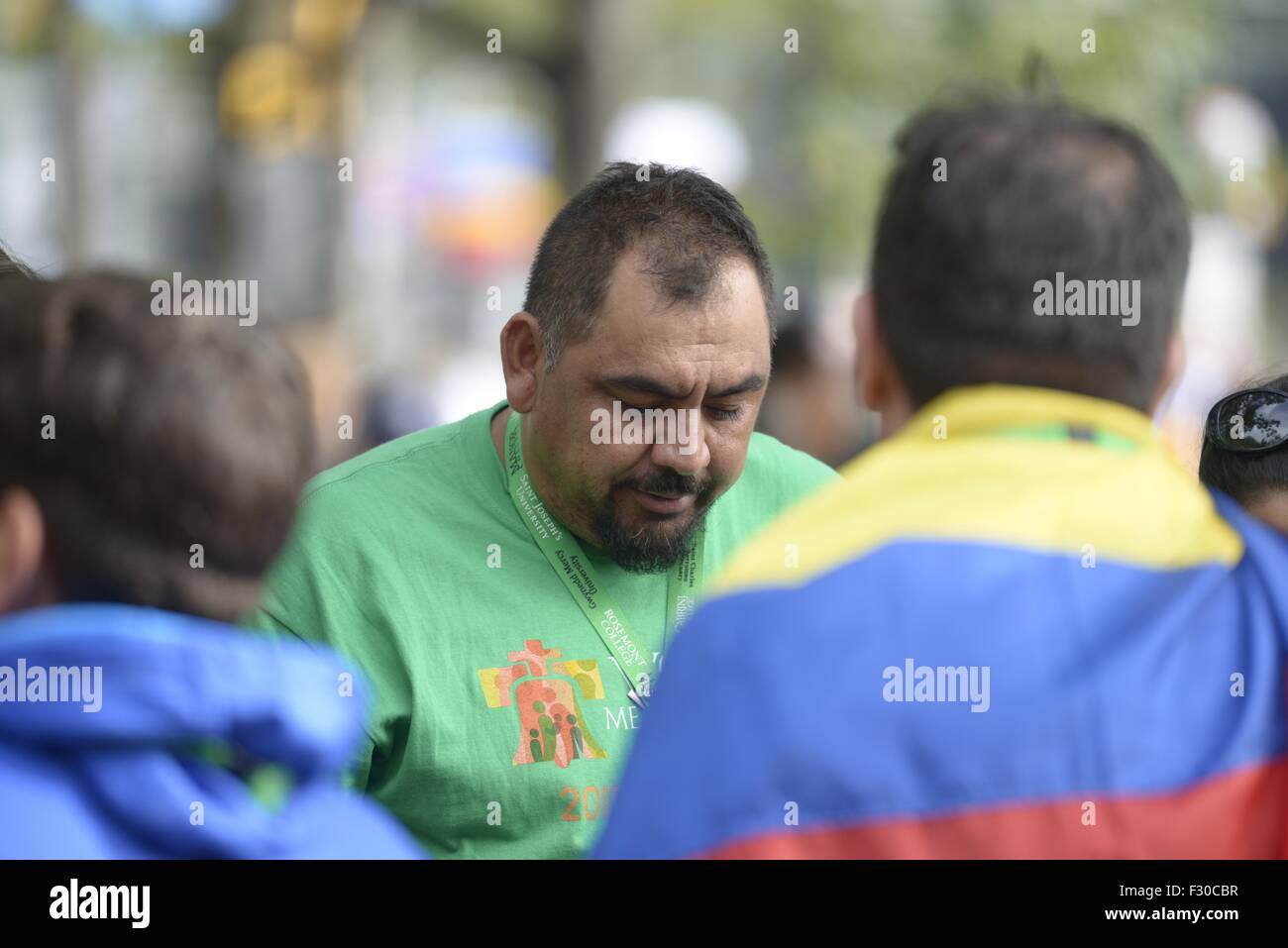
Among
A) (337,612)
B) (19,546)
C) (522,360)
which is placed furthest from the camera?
(522,360)

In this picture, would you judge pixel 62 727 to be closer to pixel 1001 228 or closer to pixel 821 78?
pixel 1001 228

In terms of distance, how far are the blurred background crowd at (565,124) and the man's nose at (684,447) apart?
323 centimetres

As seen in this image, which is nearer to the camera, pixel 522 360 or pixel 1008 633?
pixel 1008 633

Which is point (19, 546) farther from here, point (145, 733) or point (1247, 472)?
point (1247, 472)

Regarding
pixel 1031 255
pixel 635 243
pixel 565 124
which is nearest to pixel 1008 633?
pixel 1031 255

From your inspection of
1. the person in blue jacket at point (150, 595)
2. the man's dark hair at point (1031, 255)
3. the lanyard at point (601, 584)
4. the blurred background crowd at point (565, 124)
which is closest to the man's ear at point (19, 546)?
→ the person in blue jacket at point (150, 595)

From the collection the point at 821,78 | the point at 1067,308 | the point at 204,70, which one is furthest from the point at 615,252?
the point at 821,78

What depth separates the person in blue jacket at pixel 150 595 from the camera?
6.08 ft

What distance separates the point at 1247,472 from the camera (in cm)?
290

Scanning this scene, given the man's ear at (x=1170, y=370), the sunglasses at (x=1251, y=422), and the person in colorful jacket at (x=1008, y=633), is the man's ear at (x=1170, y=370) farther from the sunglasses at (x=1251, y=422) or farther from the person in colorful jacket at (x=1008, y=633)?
the sunglasses at (x=1251, y=422)

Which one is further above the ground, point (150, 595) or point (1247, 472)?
point (1247, 472)

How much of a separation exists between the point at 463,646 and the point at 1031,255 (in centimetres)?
151

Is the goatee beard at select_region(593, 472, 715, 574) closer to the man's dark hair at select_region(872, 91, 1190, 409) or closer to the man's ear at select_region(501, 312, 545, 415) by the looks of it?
the man's ear at select_region(501, 312, 545, 415)

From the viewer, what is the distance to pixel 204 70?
12719 millimetres
